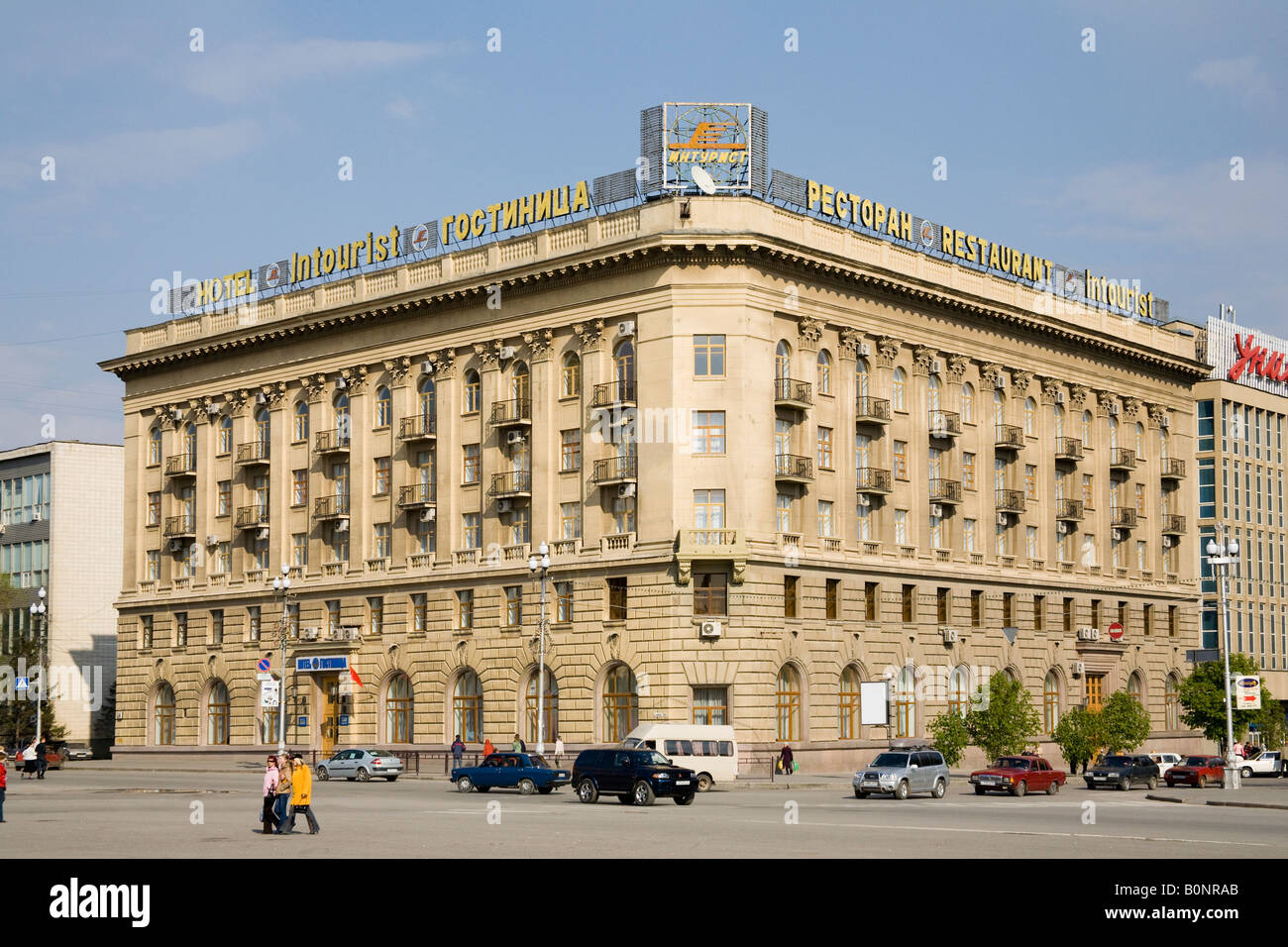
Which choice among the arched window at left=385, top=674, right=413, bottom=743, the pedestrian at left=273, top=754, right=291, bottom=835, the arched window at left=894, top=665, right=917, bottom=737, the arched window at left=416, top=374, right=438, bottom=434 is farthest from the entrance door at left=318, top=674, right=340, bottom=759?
the pedestrian at left=273, top=754, right=291, bottom=835

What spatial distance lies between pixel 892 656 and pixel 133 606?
→ 4396 cm

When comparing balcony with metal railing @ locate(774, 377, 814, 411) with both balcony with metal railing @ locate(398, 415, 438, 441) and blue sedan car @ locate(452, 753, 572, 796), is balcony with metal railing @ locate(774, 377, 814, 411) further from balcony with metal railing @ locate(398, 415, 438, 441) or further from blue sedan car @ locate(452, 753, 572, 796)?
blue sedan car @ locate(452, 753, 572, 796)

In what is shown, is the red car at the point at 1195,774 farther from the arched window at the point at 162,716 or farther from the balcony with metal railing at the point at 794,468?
the arched window at the point at 162,716

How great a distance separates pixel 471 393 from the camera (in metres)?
80.4

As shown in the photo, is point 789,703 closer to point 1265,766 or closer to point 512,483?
point 512,483

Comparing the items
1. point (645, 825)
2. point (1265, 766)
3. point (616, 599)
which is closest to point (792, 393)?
point (616, 599)

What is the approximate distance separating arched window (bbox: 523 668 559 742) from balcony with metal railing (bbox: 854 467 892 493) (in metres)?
16.4

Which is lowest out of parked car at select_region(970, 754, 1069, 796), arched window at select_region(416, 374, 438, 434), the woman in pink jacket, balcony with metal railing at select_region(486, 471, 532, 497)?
parked car at select_region(970, 754, 1069, 796)

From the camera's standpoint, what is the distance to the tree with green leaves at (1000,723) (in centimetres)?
6925

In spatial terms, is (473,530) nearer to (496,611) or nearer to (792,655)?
(496,611)

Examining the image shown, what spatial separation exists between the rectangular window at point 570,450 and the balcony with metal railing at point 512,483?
1.93 m

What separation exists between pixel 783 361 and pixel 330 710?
96.5ft

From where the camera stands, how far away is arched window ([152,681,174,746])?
9250 cm

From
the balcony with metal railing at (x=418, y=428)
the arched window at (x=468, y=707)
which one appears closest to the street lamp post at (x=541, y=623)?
the arched window at (x=468, y=707)
